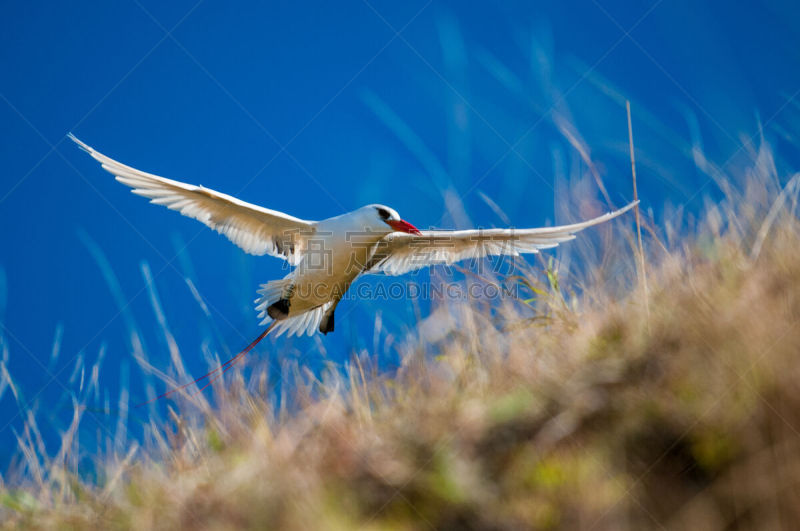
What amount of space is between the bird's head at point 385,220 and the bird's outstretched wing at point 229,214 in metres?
0.57

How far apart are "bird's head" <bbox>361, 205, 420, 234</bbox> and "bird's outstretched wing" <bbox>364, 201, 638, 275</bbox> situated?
0.08 metres

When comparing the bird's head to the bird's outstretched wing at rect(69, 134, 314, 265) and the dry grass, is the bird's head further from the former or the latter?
the dry grass

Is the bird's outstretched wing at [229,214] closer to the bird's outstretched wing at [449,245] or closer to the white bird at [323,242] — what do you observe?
the white bird at [323,242]

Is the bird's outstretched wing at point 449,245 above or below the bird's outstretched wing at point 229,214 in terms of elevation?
above

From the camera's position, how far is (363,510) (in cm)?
178

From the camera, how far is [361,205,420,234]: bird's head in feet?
19.8

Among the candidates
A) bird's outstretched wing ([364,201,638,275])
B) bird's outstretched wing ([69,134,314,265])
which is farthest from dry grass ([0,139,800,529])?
bird's outstretched wing ([69,134,314,265])

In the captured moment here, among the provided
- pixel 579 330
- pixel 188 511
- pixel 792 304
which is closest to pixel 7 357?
pixel 188 511

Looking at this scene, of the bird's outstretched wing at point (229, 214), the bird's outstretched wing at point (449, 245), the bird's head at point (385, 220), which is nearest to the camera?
the bird's outstretched wing at point (229, 214)

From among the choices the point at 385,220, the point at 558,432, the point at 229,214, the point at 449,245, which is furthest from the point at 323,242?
the point at 558,432

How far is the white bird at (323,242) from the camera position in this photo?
226 inches

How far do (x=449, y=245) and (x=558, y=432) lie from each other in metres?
4.64

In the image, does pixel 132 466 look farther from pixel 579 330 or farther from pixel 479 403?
pixel 579 330

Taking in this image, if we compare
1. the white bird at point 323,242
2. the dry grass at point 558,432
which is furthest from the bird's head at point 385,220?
the dry grass at point 558,432
